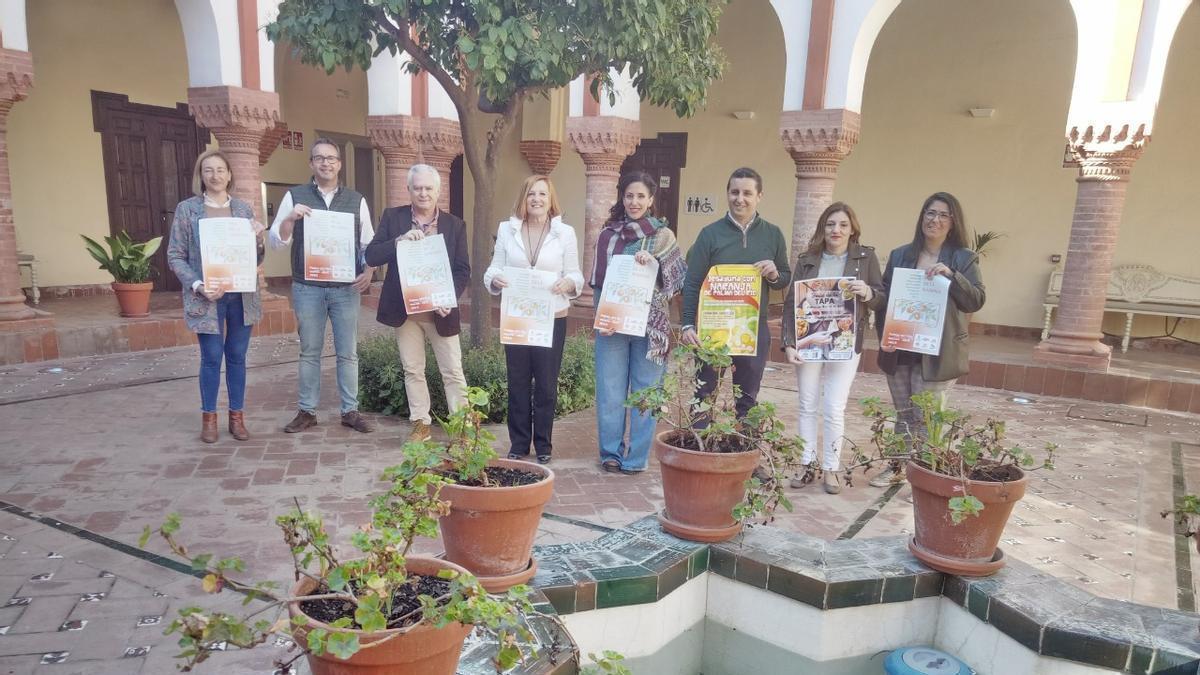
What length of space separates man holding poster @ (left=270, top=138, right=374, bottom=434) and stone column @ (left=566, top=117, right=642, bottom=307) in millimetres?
4558

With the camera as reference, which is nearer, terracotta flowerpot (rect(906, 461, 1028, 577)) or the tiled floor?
terracotta flowerpot (rect(906, 461, 1028, 577))

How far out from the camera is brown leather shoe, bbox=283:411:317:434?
212 inches

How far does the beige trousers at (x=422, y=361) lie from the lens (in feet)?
16.2

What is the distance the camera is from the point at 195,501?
4.08m

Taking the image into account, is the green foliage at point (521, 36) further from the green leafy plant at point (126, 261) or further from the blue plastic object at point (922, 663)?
the green leafy plant at point (126, 261)

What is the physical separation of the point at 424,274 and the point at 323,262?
2.59ft

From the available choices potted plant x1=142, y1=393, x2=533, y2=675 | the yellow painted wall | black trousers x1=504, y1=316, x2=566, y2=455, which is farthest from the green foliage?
the yellow painted wall

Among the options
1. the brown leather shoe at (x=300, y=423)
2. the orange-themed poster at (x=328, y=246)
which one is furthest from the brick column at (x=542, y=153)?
the brown leather shoe at (x=300, y=423)

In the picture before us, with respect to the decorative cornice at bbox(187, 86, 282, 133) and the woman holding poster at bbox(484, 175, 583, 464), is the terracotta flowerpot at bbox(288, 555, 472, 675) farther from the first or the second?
the decorative cornice at bbox(187, 86, 282, 133)

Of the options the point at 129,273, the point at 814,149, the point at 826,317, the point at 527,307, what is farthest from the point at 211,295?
the point at 814,149

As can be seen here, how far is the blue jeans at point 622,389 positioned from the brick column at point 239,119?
219 inches

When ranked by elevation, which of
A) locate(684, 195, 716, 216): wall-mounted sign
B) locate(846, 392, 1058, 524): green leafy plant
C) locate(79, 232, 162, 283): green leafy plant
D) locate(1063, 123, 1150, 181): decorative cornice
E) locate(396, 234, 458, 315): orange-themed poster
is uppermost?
locate(1063, 123, 1150, 181): decorative cornice

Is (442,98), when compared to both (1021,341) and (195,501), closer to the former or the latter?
(195,501)

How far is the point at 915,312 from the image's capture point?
429cm
